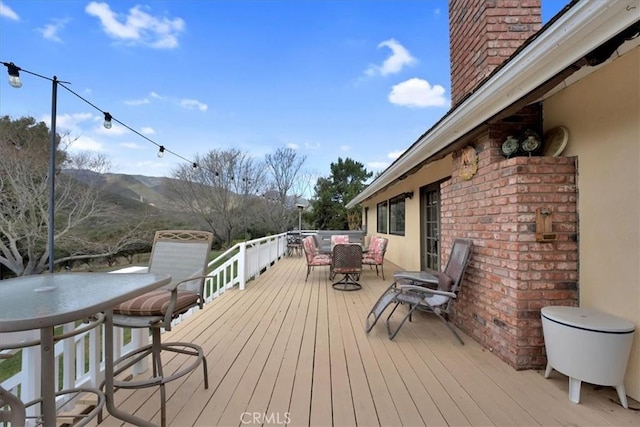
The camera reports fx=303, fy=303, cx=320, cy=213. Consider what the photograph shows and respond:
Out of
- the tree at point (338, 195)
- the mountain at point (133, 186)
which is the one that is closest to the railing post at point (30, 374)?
the mountain at point (133, 186)

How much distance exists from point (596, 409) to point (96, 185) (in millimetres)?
12345

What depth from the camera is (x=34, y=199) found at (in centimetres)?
834

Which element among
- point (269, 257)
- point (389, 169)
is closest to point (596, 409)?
point (389, 169)

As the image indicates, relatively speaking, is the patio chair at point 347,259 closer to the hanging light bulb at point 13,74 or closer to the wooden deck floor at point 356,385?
the wooden deck floor at point 356,385

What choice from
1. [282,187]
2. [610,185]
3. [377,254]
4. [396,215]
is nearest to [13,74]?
[610,185]

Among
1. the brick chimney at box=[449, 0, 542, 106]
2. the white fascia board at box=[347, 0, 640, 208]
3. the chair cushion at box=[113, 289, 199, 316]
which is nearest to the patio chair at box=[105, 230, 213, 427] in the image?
the chair cushion at box=[113, 289, 199, 316]

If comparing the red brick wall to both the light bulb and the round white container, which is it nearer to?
the round white container

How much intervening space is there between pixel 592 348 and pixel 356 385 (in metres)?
1.50

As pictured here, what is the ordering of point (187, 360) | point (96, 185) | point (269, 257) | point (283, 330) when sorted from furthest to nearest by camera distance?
1. point (96, 185)
2. point (269, 257)
3. point (283, 330)
4. point (187, 360)

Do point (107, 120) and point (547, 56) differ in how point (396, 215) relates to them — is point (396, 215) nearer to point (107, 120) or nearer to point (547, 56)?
point (107, 120)

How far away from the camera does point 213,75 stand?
9.38 m

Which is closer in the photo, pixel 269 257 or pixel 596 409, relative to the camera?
pixel 596 409

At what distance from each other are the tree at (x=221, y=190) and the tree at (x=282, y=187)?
1.26 m

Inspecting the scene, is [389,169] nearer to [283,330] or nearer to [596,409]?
[283,330]
